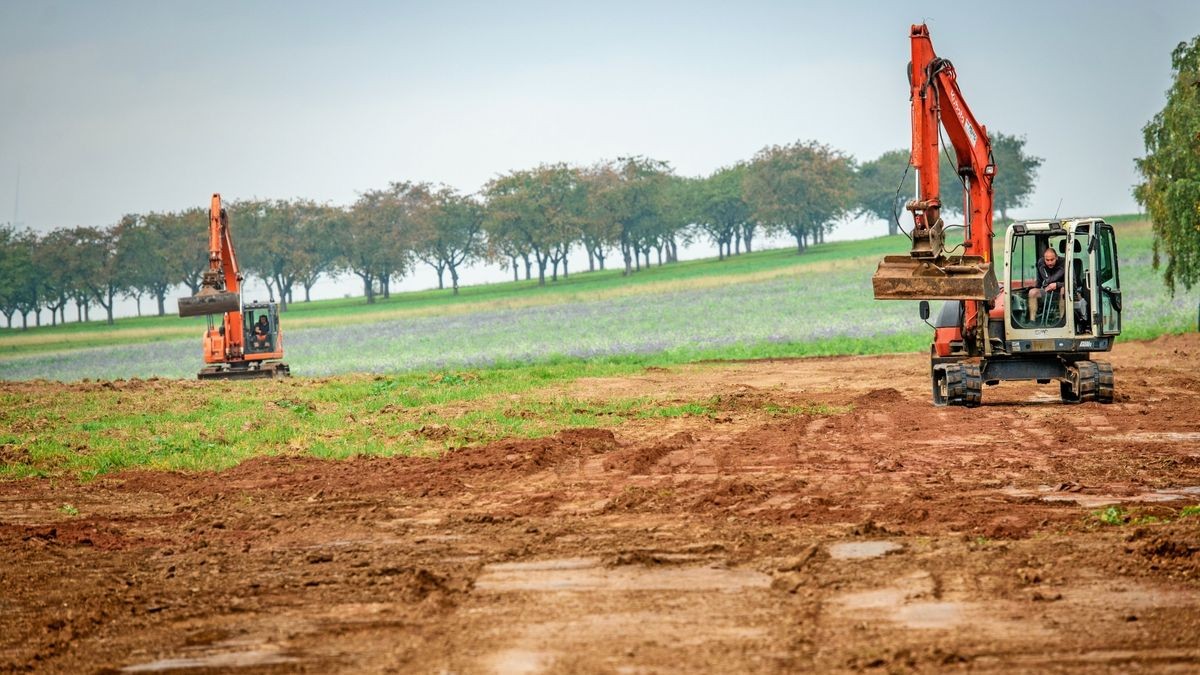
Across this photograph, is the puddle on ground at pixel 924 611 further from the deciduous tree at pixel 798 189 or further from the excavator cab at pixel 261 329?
the deciduous tree at pixel 798 189

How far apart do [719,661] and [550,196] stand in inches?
4429

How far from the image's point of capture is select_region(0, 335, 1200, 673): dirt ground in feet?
24.0

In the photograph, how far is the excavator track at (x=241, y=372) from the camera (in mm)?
36688

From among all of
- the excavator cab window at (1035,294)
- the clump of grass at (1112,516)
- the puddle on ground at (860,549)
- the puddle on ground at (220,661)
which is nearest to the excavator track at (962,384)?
the excavator cab window at (1035,294)

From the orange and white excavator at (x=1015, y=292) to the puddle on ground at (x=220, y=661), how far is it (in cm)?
1347

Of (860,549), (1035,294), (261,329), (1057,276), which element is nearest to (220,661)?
(860,549)

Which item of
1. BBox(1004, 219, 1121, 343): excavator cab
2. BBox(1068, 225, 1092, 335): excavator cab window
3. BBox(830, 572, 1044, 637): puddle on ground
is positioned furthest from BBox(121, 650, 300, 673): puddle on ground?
BBox(1068, 225, 1092, 335): excavator cab window

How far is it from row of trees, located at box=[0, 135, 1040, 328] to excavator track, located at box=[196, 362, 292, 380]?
73.8 m

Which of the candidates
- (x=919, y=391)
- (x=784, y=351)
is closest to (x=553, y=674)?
(x=919, y=391)

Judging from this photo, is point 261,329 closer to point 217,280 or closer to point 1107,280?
point 217,280

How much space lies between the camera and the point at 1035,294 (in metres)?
20.3

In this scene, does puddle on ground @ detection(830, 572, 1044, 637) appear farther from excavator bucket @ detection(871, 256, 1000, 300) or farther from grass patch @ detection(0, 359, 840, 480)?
excavator bucket @ detection(871, 256, 1000, 300)

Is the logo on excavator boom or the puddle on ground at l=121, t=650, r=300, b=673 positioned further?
the logo on excavator boom

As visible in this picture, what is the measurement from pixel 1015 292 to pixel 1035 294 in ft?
1.12
